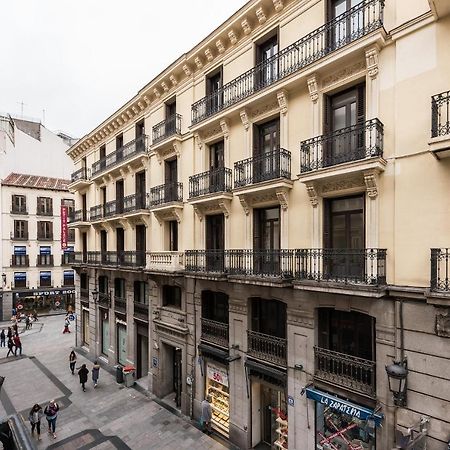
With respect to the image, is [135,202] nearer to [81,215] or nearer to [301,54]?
[81,215]

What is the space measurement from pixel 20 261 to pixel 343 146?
39.1 meters

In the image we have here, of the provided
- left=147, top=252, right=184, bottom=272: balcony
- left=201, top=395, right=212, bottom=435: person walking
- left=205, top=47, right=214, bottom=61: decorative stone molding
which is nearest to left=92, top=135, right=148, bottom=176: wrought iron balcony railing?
left=205, top=47, right=214, bottom=61: decorative stone molding

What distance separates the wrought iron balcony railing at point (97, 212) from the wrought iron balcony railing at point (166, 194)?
694 cm

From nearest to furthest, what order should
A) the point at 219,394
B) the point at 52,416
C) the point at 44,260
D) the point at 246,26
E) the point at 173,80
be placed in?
the point at 246,26 < the point at 52,416 < the point at 219,394 < the point at 173,80 < the point at 44,260

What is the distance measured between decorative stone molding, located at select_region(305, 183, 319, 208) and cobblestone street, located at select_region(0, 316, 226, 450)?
33.0ft

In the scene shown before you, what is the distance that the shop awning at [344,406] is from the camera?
7.85 metres

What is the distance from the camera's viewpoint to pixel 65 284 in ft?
127

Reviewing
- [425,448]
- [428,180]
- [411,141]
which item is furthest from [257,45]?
[425,448]

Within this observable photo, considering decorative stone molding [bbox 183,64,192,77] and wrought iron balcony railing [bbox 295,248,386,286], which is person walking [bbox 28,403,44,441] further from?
decorative stone molding [bbox 183,64,192,77]

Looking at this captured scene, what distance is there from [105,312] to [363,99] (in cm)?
2033

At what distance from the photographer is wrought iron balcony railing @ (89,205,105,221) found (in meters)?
21.2

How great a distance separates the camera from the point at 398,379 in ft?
23.4

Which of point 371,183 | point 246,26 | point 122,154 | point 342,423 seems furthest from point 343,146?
point 122,154

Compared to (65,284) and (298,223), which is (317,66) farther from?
(65,284)
